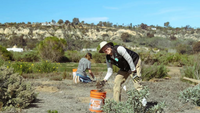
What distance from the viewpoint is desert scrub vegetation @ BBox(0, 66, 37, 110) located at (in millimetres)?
5324

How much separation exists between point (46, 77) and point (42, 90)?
12.8 feet

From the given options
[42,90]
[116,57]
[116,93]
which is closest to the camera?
[116,57]

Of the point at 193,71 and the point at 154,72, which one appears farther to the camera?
the point at 154,72

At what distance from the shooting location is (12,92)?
5426 millimetres

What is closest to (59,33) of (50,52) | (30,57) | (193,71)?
(30,57)

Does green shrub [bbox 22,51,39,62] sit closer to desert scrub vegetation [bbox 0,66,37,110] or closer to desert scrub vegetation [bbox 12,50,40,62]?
desert scrub vegetation [bbox 12,50,40,62]

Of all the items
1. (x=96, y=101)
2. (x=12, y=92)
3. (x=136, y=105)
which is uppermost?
(x=136, y=105)

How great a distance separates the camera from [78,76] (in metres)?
10.2

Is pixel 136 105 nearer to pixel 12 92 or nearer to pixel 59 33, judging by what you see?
pixel 12 92

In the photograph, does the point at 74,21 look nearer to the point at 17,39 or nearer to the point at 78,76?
the point at 17,39

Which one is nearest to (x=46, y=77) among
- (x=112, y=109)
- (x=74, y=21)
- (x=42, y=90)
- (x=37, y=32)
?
(x=42, y=90)

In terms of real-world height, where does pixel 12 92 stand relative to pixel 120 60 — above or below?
below

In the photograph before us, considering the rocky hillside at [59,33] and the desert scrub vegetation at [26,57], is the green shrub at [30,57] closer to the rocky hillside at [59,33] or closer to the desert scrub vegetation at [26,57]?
the desert scrub vegetation at [26,57]

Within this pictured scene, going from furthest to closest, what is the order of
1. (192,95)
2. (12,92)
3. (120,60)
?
(192,95)
(12,92)
(120,60)
